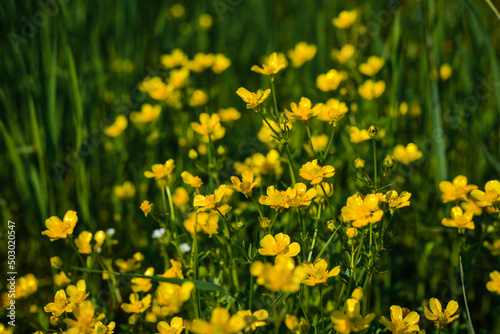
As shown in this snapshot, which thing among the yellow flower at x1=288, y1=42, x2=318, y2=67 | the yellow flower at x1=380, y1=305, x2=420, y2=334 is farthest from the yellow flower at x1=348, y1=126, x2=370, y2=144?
the yellow flower at x1=288, y1=42, x2=318, y2=67

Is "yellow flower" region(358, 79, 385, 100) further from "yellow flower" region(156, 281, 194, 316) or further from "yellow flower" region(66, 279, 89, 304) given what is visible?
"yellow flower" region(66, 279, 89, 304)

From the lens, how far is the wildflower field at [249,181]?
1.39m

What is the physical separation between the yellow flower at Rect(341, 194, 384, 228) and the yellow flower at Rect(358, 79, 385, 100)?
0.99 metres

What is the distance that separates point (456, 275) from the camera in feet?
5.87

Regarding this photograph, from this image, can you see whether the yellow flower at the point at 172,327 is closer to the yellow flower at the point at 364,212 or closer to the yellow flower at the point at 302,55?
the yellow flower at the point at 364,212

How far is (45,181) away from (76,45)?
955mm

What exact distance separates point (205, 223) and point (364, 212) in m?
0.60

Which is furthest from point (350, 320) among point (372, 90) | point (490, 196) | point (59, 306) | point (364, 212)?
point (372, 90)

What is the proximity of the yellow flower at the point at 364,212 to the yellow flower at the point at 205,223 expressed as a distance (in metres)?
0.44

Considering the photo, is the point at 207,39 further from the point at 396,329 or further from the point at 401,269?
the point at 396,329

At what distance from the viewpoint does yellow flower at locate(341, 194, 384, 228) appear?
1224mm

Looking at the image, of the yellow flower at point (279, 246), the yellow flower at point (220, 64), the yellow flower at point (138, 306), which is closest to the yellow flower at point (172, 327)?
the yellow flower at point (138, 306)

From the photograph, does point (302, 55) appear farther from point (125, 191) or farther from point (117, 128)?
point (125, 191)

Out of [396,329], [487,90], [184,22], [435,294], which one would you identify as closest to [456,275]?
[435,294]
